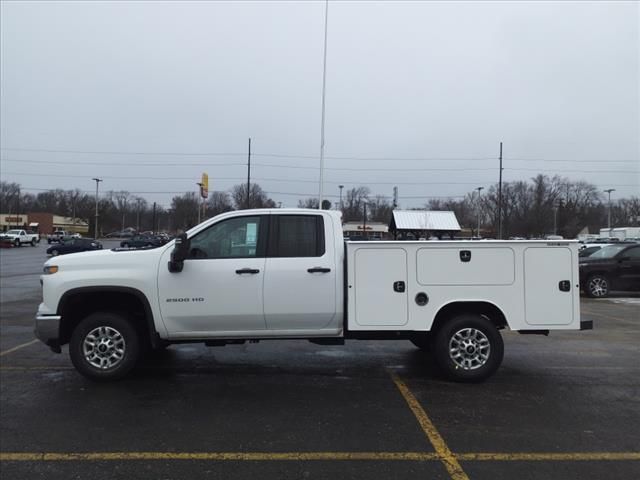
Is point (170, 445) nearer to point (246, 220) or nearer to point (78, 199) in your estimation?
point (246, 220)

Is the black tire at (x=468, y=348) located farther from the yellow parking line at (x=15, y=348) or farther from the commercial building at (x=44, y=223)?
the commercial building at (x=44, y=223)

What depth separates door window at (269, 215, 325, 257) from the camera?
5898mm

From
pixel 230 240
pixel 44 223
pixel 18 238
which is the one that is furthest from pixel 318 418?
pixel 44 223

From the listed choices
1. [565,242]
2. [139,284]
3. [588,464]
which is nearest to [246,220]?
[139,284]

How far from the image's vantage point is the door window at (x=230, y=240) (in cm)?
586

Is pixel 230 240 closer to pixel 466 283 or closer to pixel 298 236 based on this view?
pixel 298 236

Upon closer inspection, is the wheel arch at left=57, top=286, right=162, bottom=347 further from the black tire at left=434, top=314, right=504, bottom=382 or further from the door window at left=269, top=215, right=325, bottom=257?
the black tire at left=434, top=314, right=504, bottom=382

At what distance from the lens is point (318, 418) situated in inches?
190

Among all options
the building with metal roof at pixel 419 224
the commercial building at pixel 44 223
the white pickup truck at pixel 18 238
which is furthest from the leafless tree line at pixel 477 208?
the building with metal roof at pixel 419 224

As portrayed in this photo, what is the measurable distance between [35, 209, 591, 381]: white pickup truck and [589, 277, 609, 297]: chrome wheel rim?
11.1m

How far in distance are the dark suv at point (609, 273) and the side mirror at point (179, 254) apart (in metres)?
13.8

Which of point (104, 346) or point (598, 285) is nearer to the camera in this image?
point (104, 346)

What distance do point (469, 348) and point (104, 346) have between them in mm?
4200

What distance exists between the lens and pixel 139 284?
18.8ft
